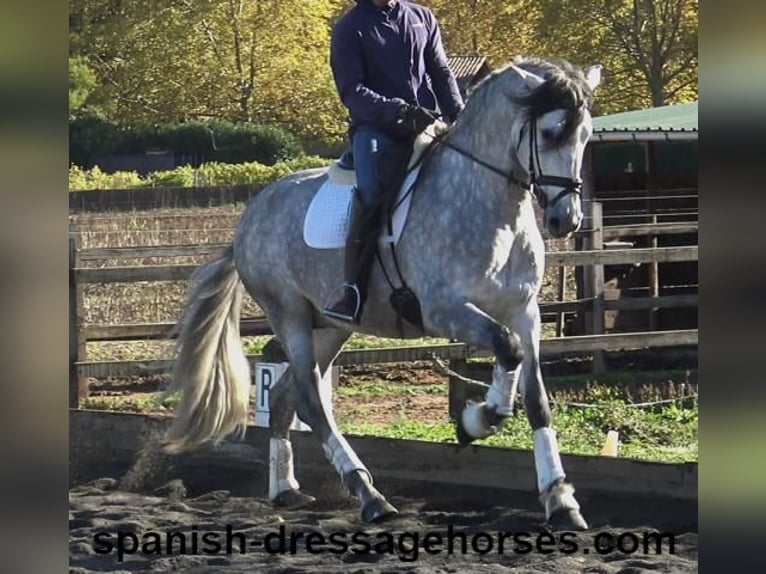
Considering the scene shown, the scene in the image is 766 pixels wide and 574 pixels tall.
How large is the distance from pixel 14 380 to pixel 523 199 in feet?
7.05

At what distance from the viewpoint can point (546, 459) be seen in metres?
4.73

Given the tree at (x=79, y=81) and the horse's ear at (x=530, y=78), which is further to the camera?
the tree at (x=79, y=81)

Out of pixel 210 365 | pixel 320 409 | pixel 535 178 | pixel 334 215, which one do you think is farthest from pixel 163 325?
pixel 535 178

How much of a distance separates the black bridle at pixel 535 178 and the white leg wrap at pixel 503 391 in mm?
571

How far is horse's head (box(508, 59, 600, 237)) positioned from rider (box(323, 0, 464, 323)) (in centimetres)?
46

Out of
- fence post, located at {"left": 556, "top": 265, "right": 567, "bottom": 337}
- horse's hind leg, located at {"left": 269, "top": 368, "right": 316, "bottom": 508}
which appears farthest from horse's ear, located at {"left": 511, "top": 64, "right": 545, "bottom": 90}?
fence post, located at {"left": 556, "top": 265, "right": 567, "bottom": 337}

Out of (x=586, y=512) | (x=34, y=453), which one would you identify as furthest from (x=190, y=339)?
(x=34, y=453)

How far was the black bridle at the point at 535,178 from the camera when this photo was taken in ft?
14.5

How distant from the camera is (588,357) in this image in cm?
774

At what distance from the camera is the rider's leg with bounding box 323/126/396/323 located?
16.5ft

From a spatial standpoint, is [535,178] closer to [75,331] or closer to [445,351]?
[445,351]

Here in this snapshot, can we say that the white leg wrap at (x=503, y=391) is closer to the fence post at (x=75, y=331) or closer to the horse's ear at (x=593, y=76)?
the horse's ear at (x=593, y=76)

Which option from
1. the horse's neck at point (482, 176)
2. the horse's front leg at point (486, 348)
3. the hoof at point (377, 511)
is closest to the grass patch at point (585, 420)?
the hoof at point (377, 511)

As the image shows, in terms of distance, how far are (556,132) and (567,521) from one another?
130 centimetres
